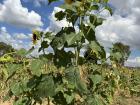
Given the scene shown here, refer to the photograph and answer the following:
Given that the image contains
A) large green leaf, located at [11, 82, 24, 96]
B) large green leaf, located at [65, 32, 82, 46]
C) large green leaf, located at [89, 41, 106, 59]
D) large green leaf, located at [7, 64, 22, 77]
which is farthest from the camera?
large green leaf, located at [11, 82, 24, 96]

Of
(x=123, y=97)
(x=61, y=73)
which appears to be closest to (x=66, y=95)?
(x=61, y=73)

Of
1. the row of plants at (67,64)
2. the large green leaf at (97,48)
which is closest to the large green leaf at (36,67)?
the row of plants at (67,64)

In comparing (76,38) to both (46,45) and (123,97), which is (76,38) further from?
(123,97)

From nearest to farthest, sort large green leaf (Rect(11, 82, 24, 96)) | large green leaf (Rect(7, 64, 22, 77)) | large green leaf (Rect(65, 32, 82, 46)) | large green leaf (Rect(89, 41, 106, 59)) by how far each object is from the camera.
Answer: large green leaf (Rect(65, 32, 82, 46)) < large green leaf (Rect(89, 41, 106, 59)) < large green leaf (Rect(7, 64, 22, 77)) < large green leaf (Rect(11, 82, 24, 96))

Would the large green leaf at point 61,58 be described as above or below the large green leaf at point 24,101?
above

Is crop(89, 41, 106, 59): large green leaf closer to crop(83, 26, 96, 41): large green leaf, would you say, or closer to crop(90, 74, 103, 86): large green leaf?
crop(83, 26, 96, 41): large green leaf

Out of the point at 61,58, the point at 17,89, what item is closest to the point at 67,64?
the point at 61,58

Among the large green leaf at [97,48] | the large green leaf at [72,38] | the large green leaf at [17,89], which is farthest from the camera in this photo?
the large green leaf at [17,89]

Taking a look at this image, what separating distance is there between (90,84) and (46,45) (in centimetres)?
55

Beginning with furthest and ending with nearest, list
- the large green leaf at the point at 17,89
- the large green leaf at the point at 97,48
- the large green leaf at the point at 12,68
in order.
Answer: the large green leaf at the point at 17,89, the large green leaf at the point at 12,68, the large green leaf at the point at 97,48

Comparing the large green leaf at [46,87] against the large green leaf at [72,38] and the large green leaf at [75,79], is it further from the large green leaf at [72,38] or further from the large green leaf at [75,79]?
the large green leaf at [72,38]

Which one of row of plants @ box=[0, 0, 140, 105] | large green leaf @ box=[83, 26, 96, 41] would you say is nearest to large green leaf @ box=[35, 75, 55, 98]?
row of plants @ box=[0, 0, 140, 105]

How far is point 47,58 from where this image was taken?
325cm

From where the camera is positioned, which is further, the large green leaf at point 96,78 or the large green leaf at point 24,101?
the large green leaf at point 24,101
